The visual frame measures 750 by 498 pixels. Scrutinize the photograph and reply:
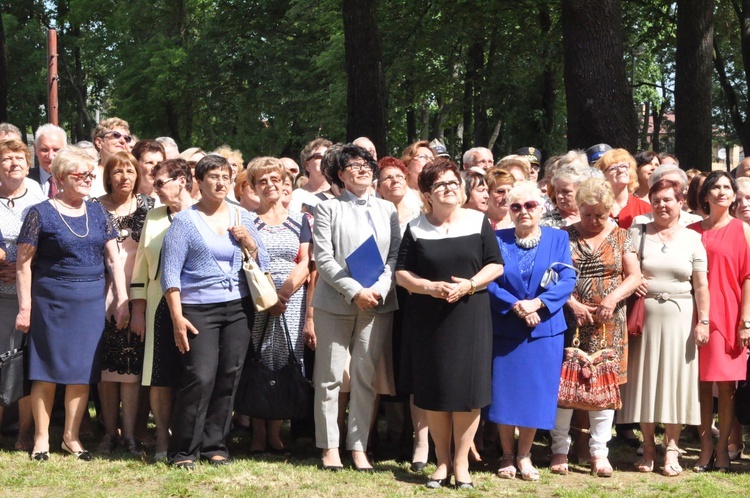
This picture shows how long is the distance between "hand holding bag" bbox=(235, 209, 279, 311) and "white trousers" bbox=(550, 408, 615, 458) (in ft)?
6.66

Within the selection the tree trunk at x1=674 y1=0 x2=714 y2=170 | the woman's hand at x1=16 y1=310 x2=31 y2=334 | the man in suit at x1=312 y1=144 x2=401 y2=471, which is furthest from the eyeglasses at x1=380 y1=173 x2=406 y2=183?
the tree trunk at x1=674 y1=0 x2=714 y2=170

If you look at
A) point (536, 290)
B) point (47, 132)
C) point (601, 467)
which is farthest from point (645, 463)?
point (47, 132)

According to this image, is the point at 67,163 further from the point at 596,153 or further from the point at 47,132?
the point at 596,153

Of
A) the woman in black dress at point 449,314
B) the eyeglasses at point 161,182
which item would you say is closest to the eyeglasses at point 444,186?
the woman in black dress at point 449,314

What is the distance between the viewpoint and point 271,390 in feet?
22.6

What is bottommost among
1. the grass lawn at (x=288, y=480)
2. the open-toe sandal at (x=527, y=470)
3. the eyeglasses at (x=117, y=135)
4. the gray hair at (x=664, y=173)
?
the grass lawn at (x=288, y=480)

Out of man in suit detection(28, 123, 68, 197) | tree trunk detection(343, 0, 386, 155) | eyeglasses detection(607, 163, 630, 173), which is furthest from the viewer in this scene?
tree trunk detection(343, 0, 386, 155)

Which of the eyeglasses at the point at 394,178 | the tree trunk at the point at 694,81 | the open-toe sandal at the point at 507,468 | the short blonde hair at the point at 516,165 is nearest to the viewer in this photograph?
the open-toe sandal at the point at 507,468

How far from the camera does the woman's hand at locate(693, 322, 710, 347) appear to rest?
6.72 meters

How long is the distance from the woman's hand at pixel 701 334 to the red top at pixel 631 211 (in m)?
1.10

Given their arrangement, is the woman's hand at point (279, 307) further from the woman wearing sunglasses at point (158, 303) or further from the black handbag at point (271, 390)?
the woman wearing sunglasses at point (158, 303)

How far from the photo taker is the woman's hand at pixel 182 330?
6441 mm

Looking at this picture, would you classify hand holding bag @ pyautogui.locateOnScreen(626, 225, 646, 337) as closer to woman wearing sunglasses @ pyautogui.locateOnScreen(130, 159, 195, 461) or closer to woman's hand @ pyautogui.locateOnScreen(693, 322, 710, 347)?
woman's hand @ pyautogui.locateOnScreen(693, 322, 710, 347)

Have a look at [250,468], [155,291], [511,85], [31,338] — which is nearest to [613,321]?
[250,468]
